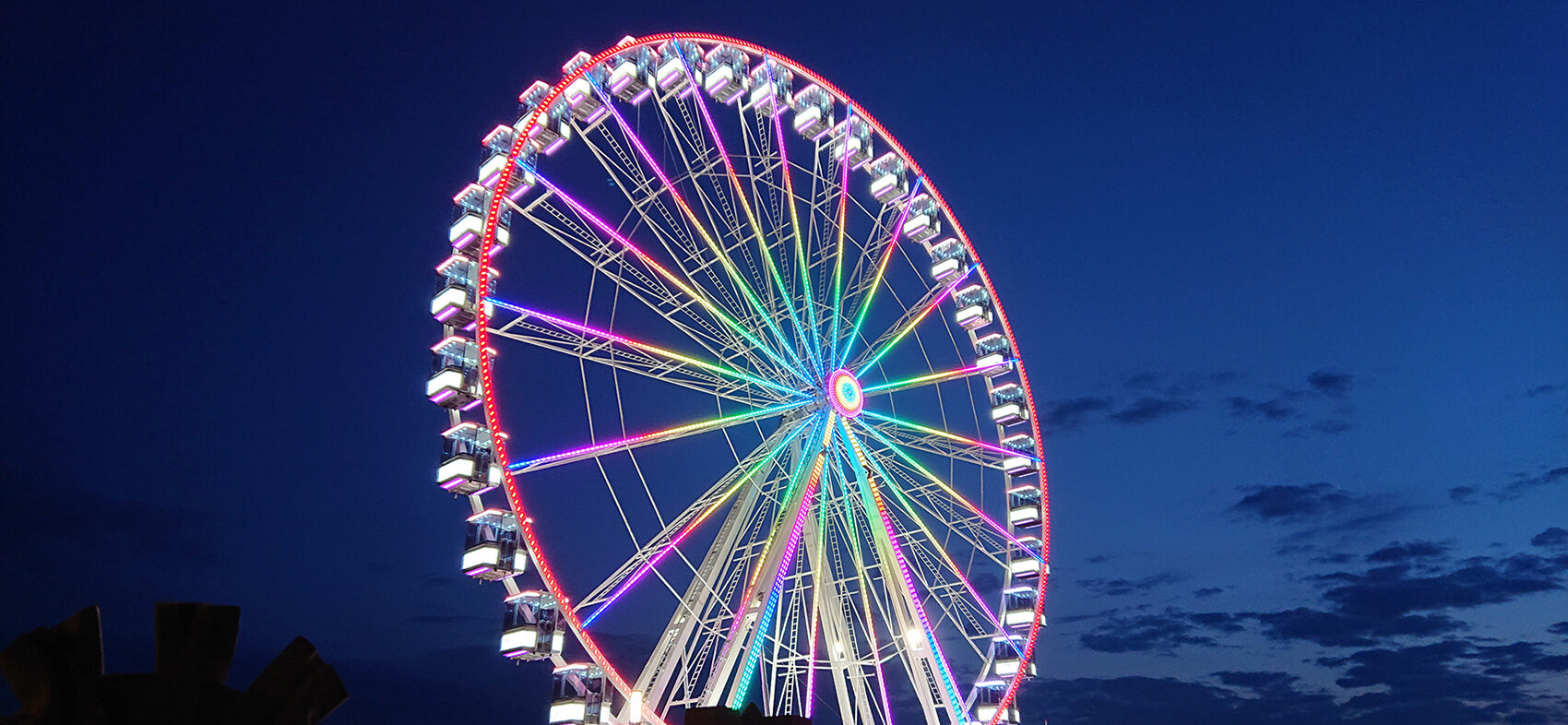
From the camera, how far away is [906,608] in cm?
1964

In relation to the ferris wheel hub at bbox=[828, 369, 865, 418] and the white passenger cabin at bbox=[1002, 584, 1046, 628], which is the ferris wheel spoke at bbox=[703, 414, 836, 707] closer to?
the ferris wheel hub at bbox=[828, 369, 865, 418]

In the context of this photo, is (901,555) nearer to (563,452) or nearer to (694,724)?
(563,452)

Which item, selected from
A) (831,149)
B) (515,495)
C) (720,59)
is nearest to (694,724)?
(515,495)

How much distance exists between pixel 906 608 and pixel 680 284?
6.84 m

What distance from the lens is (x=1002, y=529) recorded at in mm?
22156

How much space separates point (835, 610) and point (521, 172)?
8712 mm

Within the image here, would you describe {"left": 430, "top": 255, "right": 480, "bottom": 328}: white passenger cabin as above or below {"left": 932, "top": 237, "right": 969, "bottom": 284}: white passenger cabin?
below

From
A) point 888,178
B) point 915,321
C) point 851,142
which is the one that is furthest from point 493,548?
point 888,178

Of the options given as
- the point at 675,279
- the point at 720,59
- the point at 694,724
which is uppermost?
the point at 720,59

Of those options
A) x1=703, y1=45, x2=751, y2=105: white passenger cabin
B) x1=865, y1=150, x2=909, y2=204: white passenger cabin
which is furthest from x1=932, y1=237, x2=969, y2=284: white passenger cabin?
x1=703, y1=45, x2=751, y2=105: white passenger cabin

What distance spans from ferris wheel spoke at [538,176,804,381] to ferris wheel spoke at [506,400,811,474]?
904 millimetres

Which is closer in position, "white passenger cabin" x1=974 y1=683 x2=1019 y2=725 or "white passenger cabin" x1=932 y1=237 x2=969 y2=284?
"white passenger cabin" x1=974 y1=683 x2=1019 y2=725

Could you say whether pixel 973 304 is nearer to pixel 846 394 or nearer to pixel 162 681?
pixel 846 394

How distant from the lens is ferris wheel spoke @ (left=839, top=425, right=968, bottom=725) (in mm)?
19547
